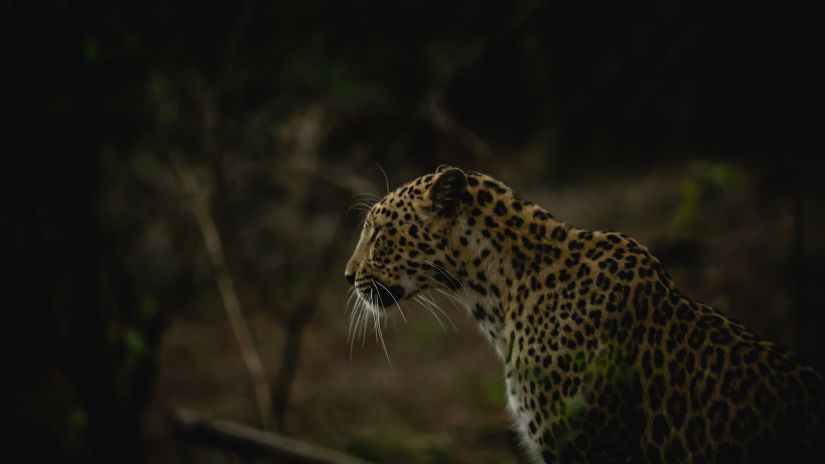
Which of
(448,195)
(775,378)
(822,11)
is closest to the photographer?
(775,378)

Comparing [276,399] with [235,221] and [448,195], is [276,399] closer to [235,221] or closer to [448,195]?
[448,195]

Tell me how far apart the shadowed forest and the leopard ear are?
34.5 inches

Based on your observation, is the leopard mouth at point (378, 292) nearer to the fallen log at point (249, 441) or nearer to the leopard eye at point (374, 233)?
the leopard eye at point (374, 233)

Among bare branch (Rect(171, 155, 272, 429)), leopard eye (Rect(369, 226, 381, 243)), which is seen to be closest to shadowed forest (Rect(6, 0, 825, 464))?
bare branch (Rect(171, 155, 272, 429))

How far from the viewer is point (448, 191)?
3867 mm

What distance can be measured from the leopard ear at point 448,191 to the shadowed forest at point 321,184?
877mm

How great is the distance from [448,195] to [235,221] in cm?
1170

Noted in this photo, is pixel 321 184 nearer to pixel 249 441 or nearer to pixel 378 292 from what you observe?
pixel 249 441

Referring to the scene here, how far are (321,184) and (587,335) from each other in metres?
13.0

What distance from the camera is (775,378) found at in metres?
3.25

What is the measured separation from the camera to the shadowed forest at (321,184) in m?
6.37

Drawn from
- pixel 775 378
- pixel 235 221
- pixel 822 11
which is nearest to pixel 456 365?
pixel 235 221

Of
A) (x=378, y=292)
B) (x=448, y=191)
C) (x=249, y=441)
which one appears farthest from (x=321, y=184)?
(x=448, y=191)

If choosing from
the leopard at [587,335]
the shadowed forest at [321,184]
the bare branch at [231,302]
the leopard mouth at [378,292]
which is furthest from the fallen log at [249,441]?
the leopard at [587,335]
